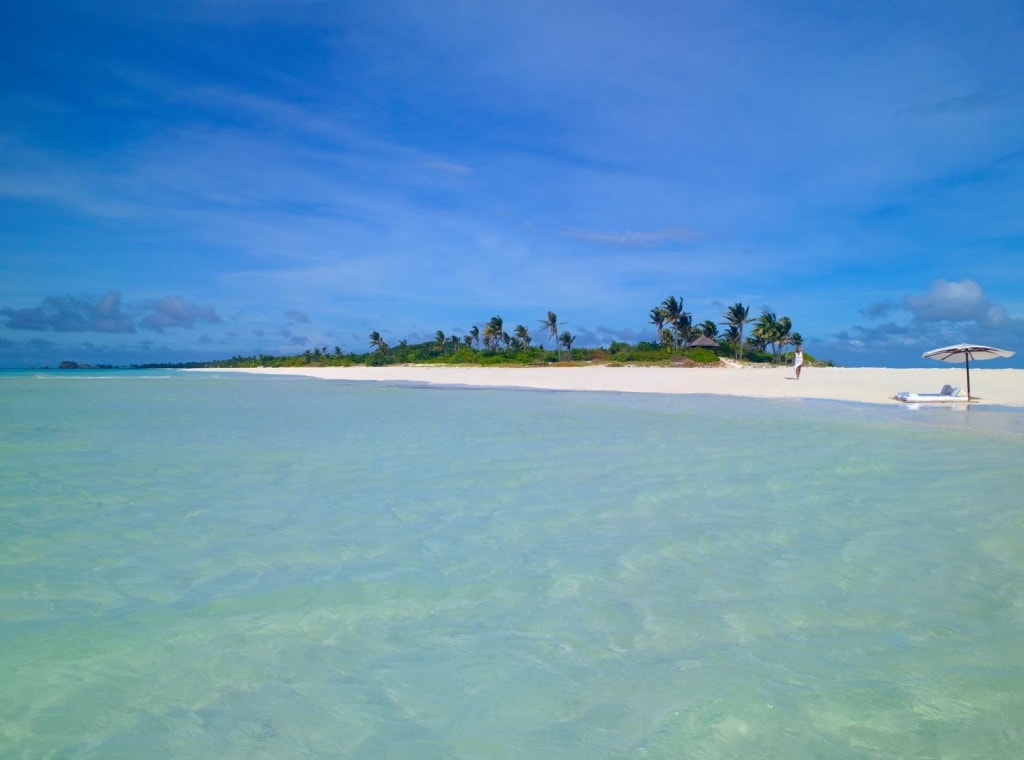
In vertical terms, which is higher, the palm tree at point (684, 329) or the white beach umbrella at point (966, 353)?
the palm tree at point (684, 329)

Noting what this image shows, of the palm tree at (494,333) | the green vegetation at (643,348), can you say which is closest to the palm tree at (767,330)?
the green vegetation at (643,348)

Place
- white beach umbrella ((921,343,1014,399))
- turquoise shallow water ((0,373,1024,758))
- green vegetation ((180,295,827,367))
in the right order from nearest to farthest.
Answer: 1. turquoise shallow water ((0,373,1024,758))
2. white beach umbrella ((921,343,1014,399))
3. green vegetation ((180,295,827,367))

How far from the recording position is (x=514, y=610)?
3988mm

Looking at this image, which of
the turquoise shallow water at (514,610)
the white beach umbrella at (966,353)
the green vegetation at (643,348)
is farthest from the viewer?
the green vegetation at (643,348)

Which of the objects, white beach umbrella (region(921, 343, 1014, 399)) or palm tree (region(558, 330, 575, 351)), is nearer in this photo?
white beach umbrella (region(921, 343, 1014, 399))

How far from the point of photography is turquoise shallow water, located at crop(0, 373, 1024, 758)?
2756 mm

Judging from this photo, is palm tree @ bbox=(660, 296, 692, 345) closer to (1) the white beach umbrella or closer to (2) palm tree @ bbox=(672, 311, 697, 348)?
(2) palm tree @ bbox=(672, 311, 697, 348)

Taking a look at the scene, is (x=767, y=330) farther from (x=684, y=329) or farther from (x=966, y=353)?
(x=966, y=353)

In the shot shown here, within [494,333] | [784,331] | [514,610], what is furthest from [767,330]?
[514,610]

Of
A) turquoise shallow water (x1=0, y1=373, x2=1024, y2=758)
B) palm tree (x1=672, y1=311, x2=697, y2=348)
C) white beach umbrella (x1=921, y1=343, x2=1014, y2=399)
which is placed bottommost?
turquoise shallow water (x1=0, y1=373, x2=1024, y2=758)

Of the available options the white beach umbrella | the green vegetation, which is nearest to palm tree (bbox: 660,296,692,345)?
the green vegetation

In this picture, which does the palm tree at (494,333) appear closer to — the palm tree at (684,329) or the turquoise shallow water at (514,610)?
the palm tree at (684,329)

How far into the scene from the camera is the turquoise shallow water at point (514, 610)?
9.04ft

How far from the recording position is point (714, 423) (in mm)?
14070
